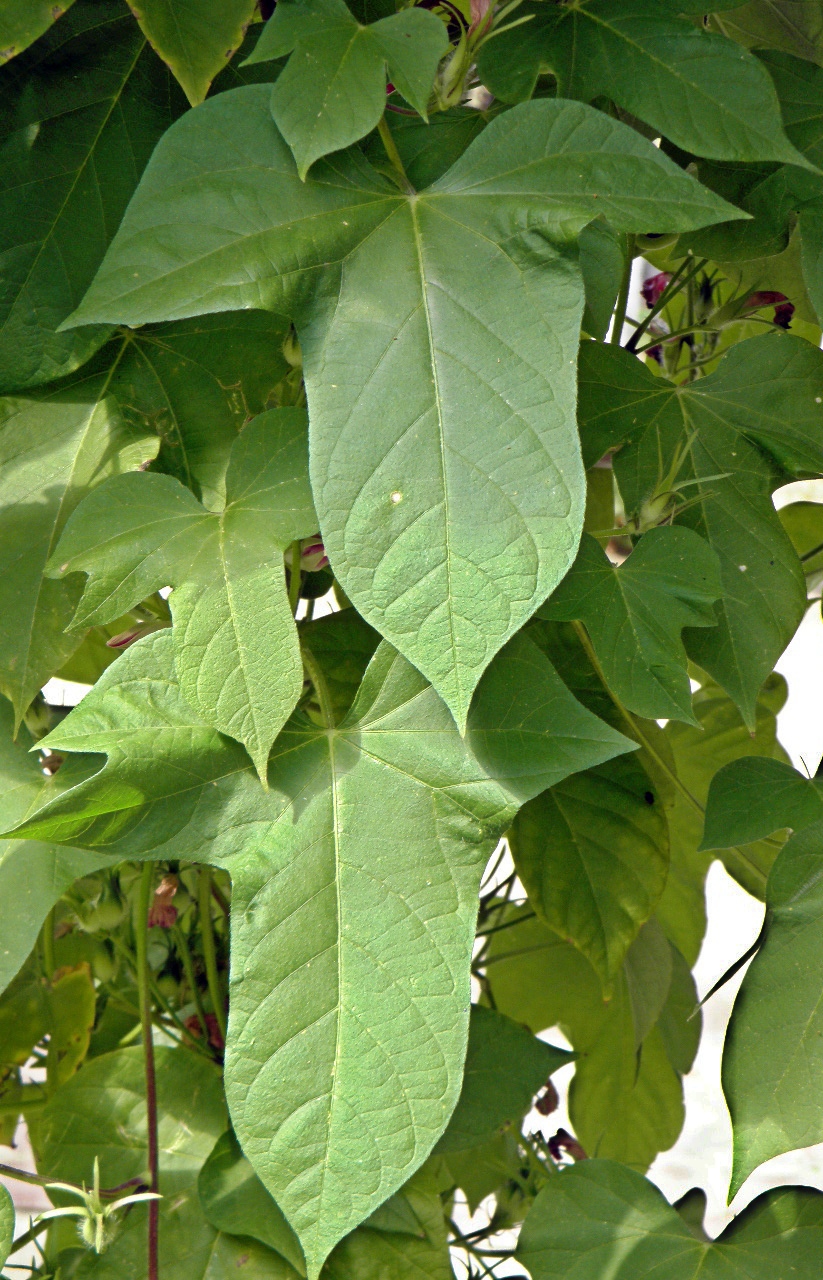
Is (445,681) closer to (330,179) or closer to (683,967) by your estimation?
(330,179)

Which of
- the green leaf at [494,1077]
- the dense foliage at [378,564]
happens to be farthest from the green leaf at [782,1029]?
the green leaf at [494,1077]

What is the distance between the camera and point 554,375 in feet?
1.05

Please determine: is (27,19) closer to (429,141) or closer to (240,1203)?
(429,141)

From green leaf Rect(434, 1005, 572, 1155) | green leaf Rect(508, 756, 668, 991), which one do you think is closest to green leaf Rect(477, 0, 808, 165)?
green leaf Rect(508, 756, 668, 991)

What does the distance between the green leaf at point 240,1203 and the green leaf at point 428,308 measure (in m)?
0.26

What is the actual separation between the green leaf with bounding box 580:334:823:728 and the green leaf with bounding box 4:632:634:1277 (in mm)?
116

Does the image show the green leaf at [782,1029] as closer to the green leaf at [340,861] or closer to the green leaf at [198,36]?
the green leaf at [340,861]

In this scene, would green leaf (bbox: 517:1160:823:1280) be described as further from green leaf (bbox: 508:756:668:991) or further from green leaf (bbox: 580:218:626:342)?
green leaf (bbox: 580:218:626:342)

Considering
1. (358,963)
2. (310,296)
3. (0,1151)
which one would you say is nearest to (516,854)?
(358,963)

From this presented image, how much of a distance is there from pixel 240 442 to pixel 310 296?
2.2 inches

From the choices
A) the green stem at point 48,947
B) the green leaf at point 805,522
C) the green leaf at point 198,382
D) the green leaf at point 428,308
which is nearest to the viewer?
the green leaf at point 428,308

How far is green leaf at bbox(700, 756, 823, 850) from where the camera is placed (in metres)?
0.42

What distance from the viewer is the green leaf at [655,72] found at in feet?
1.21

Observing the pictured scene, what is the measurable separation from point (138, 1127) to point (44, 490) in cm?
28
